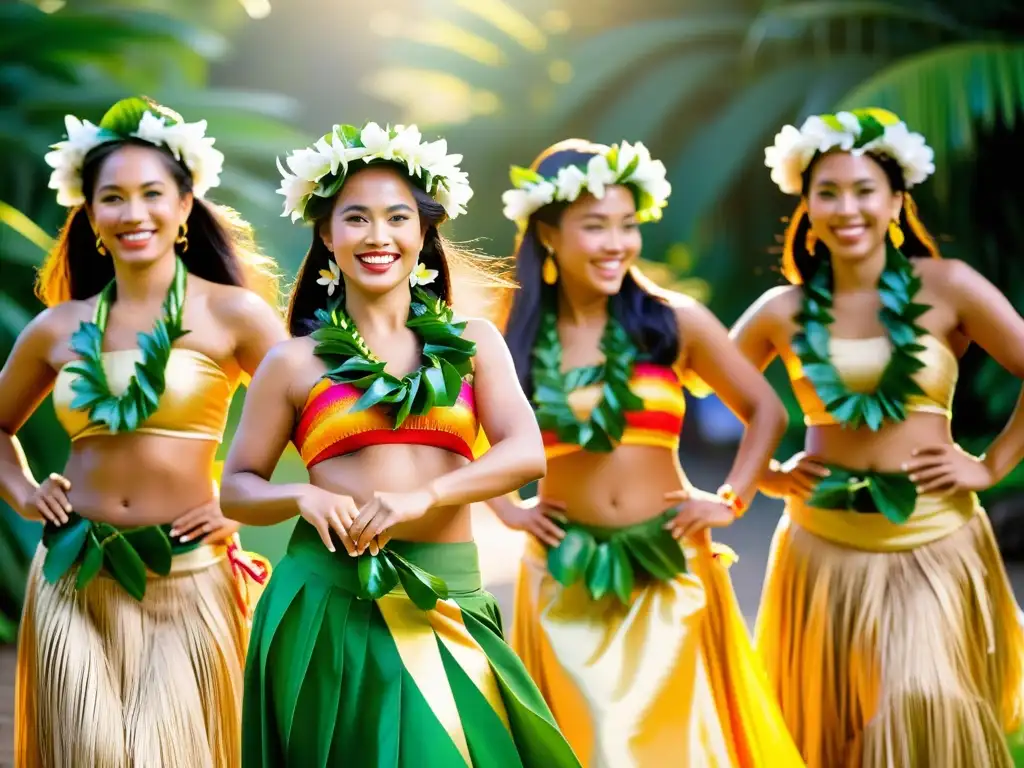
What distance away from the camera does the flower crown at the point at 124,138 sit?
354 centimetres

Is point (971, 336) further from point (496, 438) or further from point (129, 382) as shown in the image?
point (129, 382)

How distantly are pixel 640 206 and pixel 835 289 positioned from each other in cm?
58

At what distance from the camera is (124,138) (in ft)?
11.7

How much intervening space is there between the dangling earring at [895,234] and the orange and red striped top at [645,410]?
2.38ft

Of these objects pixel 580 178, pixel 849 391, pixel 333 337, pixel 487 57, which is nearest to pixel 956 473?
pixel 849 391

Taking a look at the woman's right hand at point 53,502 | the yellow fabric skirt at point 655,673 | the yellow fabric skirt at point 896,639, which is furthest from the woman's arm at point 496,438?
the yellow fabric skirt at point 896,639

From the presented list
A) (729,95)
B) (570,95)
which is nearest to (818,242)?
(729,95)

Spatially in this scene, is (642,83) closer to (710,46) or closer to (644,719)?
(710,46)

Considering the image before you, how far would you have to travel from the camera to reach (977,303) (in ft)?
12.6

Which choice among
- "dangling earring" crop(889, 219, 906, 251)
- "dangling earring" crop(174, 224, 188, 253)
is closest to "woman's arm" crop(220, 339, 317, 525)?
"dangling earring" crop(174, 224, 188, 253)

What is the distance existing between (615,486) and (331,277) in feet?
3.86

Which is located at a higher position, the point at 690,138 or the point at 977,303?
the point at 690,138

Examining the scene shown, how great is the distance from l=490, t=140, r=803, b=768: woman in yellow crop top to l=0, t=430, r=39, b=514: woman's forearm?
120 cm

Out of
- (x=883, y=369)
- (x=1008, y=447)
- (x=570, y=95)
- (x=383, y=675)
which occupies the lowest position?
(x=383, y=675)
